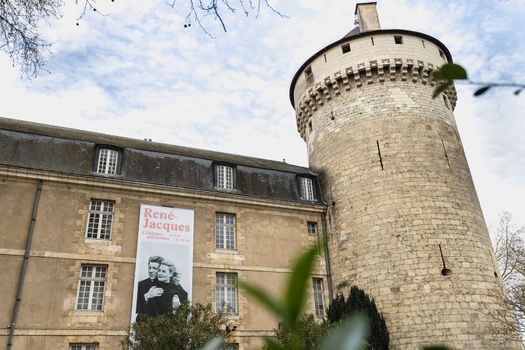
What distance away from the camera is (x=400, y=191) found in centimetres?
1527

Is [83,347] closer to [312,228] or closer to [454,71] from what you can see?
A: [312,228]

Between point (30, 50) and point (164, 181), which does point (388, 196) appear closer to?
point (164, 181)

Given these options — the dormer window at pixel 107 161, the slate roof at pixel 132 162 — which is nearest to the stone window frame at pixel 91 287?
the slate roof at pixel 132 162

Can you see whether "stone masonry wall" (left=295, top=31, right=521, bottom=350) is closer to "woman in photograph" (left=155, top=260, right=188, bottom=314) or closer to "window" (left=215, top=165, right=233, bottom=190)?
"window" (left=215, top=165, right=233, bottom=190)

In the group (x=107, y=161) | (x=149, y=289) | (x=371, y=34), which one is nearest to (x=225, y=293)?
(x=149, y=289)

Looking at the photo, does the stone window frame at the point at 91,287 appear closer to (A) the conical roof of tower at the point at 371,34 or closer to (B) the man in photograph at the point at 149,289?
(B) the man in photograph at the point at 149,289

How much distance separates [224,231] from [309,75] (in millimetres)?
7992

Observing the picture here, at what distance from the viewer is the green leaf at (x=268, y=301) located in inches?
23.7

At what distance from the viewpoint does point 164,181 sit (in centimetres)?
1527

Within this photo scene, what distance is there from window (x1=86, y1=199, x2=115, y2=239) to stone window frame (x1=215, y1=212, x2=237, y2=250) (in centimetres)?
350

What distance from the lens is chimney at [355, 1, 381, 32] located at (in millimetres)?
19641

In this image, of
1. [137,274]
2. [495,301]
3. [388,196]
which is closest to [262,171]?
[388,196]

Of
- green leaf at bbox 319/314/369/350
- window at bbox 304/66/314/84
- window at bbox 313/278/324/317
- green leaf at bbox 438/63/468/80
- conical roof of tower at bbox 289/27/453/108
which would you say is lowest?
green leaf at bbox 319/314/369/350

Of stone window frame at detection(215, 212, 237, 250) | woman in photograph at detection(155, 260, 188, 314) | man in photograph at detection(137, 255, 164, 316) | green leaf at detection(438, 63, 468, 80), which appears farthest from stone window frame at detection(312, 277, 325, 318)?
green leaf at detection(438, 63, 468, 80)
